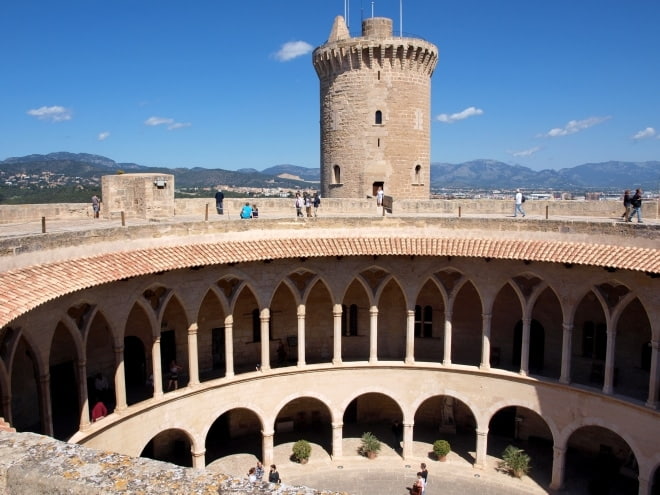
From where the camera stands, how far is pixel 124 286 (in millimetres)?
19953

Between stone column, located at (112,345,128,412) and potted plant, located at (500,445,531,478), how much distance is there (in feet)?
51.7

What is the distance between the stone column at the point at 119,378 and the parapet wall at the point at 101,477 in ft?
50.9

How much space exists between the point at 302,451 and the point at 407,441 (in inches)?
187

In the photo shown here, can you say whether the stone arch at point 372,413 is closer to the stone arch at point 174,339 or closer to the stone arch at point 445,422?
the stone arch at point 445,422

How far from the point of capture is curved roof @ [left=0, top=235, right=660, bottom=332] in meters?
14.9

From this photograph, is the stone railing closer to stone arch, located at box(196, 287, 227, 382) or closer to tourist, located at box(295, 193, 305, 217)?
tourist, located at box(295, 193, 305, 217)

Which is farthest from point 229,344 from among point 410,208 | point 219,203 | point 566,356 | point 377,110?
point 377,110

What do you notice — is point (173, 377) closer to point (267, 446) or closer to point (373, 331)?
point (267, 446)

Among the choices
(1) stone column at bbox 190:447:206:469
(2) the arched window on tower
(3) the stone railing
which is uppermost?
(2) the arched window on tower

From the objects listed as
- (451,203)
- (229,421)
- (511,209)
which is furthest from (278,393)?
(511,209)

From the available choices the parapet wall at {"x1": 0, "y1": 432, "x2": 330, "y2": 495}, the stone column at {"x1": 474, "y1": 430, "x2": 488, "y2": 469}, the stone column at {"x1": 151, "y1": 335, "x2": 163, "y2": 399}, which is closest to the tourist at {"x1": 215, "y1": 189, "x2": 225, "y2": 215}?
the stone column at {"x1": 151, "y1": 335, "x2": 163, "y2": 399}

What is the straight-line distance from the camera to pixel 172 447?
1021 inches

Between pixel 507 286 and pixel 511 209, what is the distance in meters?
6.37

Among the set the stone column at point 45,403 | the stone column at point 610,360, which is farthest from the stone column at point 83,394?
the stone column at point 610,360
